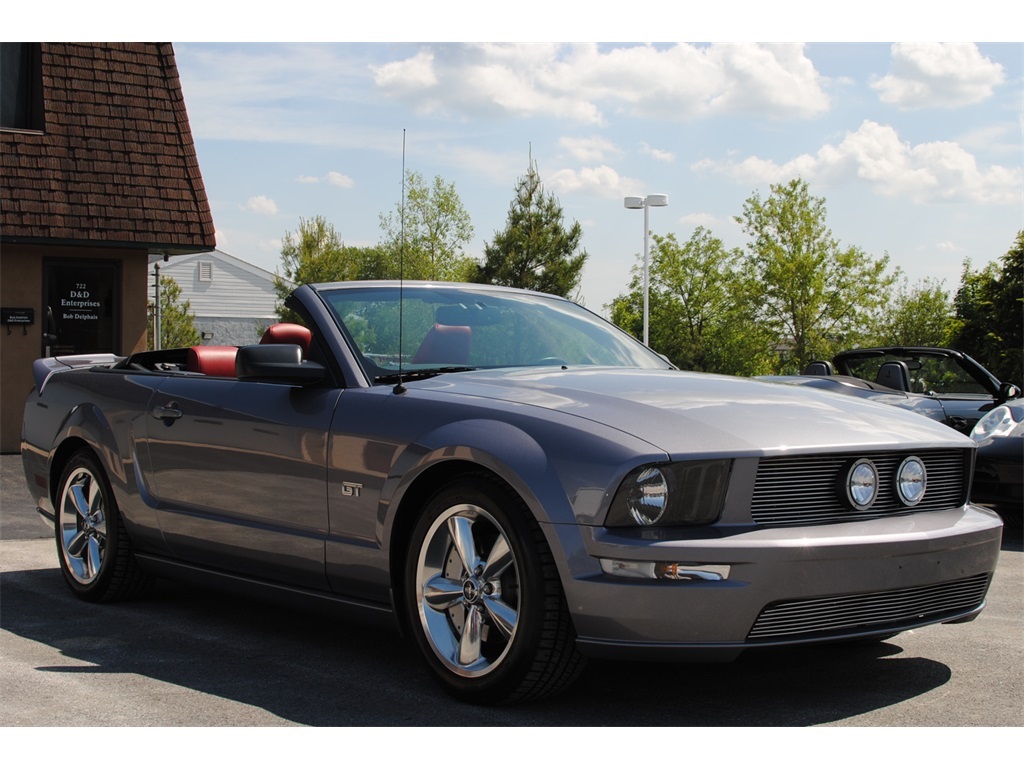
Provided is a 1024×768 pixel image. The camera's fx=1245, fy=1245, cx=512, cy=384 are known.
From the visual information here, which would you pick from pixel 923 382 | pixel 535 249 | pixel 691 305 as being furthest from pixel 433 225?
pixel 923 382

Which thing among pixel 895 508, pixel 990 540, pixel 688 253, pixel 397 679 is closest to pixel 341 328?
pixel 397 679

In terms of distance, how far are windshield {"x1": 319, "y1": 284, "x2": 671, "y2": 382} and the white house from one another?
2202 inches

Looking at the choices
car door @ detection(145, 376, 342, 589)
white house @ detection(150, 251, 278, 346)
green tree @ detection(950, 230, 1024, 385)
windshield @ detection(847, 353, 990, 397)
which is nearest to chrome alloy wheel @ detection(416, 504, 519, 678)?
car door @ detection(145, 376, 342, 589)

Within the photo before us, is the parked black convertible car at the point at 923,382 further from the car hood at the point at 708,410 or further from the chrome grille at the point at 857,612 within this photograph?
the chrome grille at the point at 857,612

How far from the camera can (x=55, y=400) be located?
670 cm

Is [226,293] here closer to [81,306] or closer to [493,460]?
[81,306]

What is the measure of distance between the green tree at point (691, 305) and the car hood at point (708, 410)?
151 ft

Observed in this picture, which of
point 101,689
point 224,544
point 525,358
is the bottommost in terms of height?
point 101,689

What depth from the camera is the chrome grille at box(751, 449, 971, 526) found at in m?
3.82

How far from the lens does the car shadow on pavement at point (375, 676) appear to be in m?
3.98

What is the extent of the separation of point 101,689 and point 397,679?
104 centimetres

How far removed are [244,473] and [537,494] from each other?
66.4 inches

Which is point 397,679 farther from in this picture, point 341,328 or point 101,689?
point 341,328

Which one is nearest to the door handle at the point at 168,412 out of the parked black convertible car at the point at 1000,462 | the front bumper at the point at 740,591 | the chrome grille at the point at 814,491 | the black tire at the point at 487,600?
the black tire at the point at 487,600
